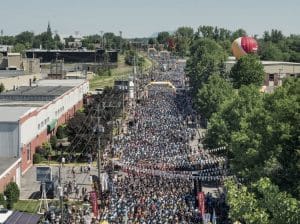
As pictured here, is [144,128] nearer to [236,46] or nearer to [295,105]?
[295,105]

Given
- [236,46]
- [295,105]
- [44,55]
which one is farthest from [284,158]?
[44,55]

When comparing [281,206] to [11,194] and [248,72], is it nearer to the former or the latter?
[11,194]

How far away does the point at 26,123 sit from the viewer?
59062mm

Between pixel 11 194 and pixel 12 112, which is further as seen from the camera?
pixel 12 112

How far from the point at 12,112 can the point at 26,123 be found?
3.28m

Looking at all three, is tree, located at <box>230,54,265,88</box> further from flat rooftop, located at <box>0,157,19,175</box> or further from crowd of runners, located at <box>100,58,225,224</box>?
flat rooftop, located at <box>0,157,19,175</box>

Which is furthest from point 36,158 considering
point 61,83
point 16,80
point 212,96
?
point 16,80

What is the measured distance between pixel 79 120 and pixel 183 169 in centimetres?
1781

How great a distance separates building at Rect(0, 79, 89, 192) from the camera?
5391cm

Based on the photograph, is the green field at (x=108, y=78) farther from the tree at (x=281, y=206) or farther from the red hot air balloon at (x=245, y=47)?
the tree at (x=281, y=206)

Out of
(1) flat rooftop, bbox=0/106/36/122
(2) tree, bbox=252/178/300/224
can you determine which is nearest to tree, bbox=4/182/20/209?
(1) flat rooftop, bbox=0/106/36/122

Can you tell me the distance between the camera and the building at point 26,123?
5391 cm

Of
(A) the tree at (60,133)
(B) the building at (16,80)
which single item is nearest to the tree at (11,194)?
(A) the tree at (60,133)

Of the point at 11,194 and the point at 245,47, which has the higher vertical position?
the point at 245,47
